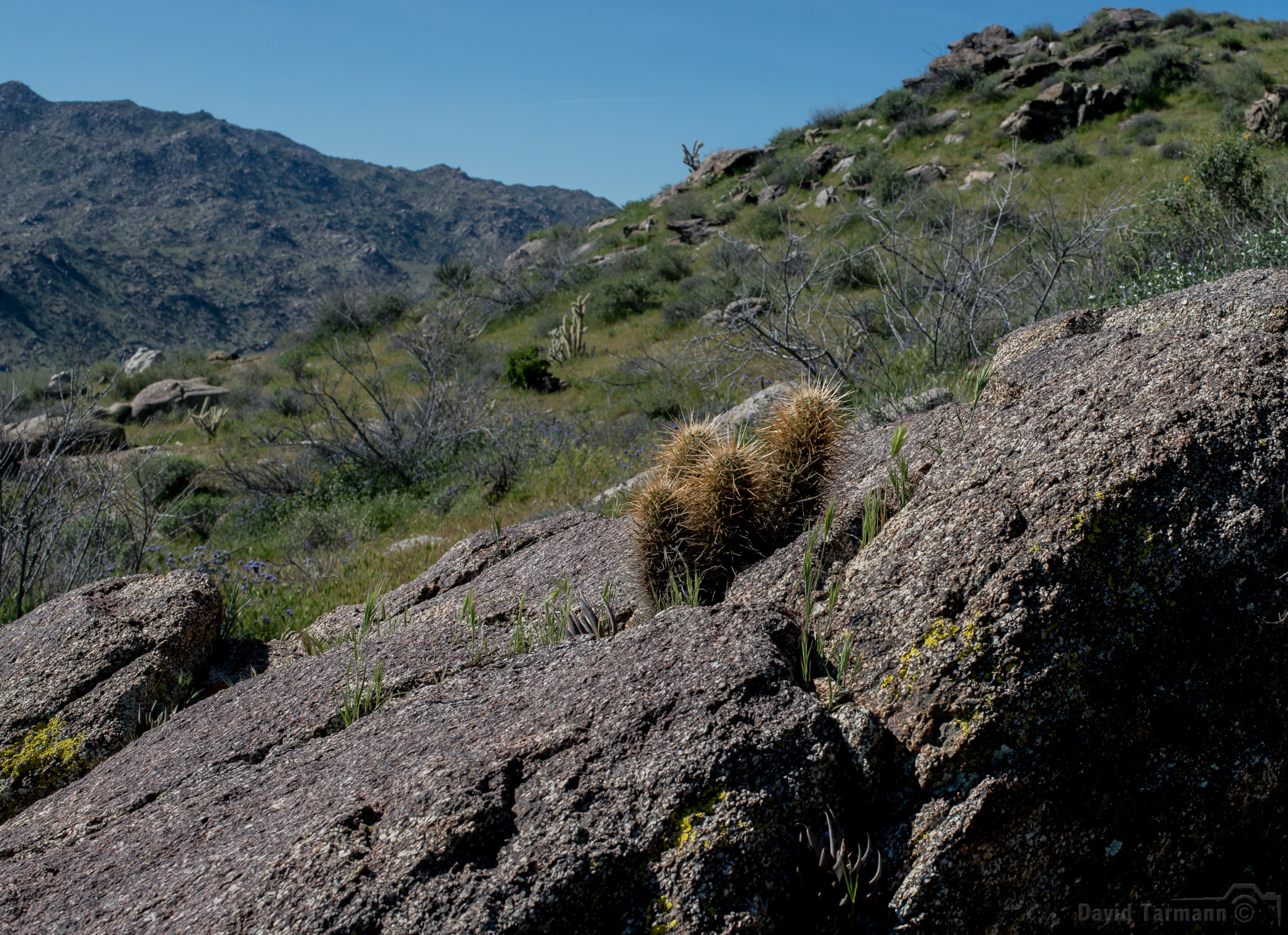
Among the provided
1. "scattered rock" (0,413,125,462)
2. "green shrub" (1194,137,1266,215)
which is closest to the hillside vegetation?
"green shrub" (1194,137,1266,215)

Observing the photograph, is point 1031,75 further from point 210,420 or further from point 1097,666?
point 1097,666

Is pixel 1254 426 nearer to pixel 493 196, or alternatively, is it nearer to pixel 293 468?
pixel 293 468

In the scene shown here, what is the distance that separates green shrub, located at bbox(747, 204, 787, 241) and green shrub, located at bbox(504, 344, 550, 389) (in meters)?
7.17

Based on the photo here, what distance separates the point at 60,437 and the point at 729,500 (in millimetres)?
4789

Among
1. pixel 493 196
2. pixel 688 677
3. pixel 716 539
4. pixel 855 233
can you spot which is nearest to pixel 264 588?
pixel 716 539

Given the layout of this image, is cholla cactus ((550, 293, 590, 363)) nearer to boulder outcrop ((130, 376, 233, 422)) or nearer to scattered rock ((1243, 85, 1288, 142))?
boulder outcrop ((130, 376, 233, 422))

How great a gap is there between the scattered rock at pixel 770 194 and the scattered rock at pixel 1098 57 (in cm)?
923

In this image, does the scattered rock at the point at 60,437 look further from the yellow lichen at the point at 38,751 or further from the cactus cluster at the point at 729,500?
the cactus cluster at the point at 729,500

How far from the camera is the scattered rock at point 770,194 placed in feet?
75.9

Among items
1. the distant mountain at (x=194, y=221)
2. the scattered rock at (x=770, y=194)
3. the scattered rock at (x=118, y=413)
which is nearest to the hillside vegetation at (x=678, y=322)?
the scattered rock at (x=770, y=194)

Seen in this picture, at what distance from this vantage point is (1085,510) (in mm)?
2174

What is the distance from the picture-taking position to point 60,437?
532cm

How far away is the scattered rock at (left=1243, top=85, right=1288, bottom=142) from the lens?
14.5 metres

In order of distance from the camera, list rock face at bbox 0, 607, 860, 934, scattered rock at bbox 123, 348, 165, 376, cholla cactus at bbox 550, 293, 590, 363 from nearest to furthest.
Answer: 1. rock face at bbox 0, 607, 860, 934
2. cholla cactus at bbox 550, 293, 590, 363
3. scattered rock at bbox 123, 348, 165, 376
